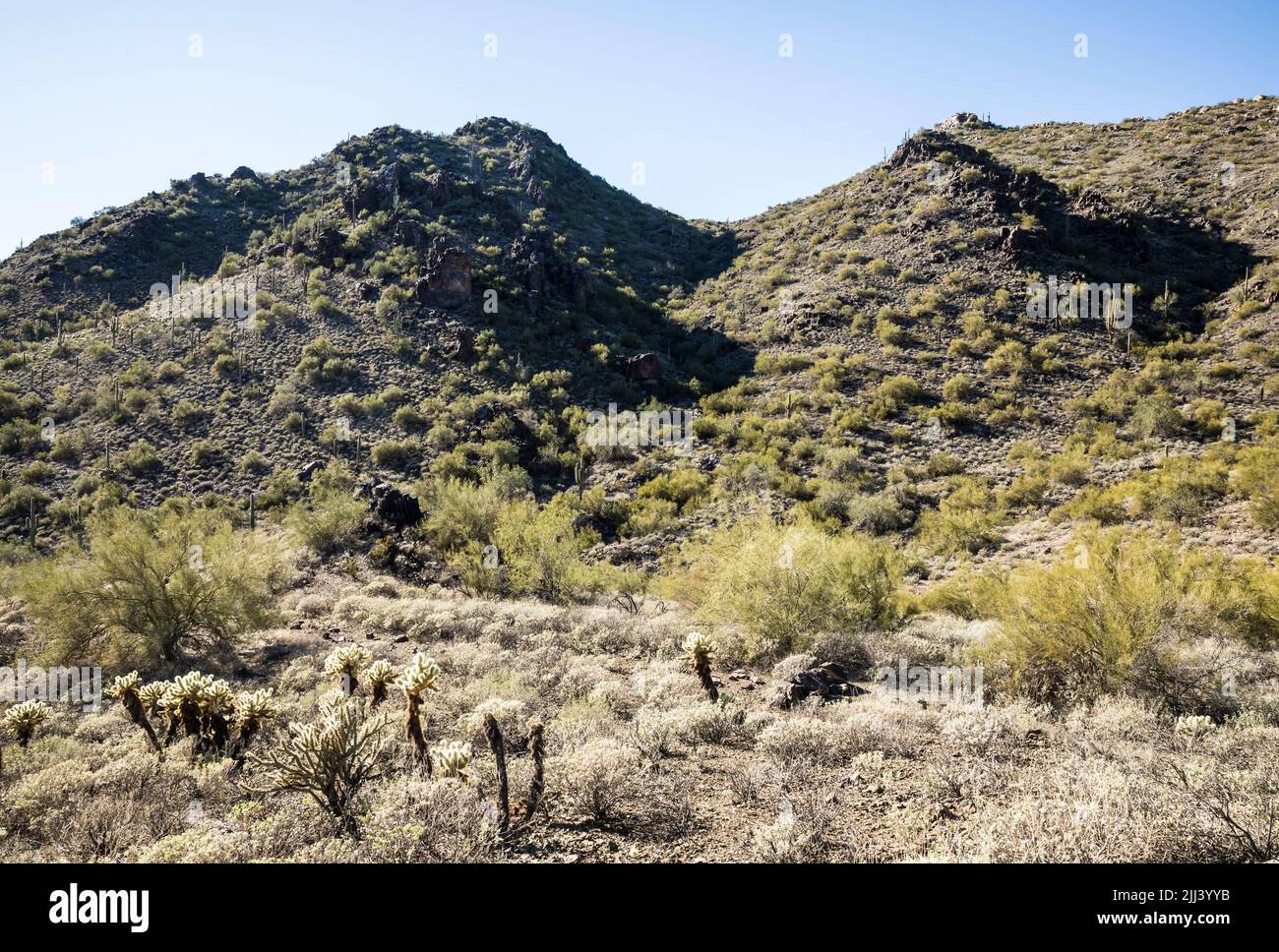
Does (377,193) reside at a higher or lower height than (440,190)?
lower

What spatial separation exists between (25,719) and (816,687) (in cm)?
1139

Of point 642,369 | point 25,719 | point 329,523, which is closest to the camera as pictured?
point 25,719

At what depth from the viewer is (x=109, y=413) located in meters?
32.6

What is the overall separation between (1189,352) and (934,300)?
13405 mm

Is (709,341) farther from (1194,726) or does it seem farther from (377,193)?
(1194,726)

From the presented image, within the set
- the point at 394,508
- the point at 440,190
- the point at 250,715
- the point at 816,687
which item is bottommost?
the point at 816,687

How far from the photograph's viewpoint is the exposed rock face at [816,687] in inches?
362

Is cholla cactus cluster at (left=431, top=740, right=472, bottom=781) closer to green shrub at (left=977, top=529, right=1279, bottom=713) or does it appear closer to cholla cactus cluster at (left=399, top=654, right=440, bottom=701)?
cholla cactus cluster at (left=399, top=654, right=440, bottom=701)

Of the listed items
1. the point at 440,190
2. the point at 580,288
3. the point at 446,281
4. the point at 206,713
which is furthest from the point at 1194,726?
the point at 440,190

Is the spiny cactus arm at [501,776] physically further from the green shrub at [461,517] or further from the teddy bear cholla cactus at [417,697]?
the green shrub at [461,517]

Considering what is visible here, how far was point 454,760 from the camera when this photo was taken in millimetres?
6020

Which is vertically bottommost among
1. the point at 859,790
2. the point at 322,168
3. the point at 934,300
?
the point at 859,790
